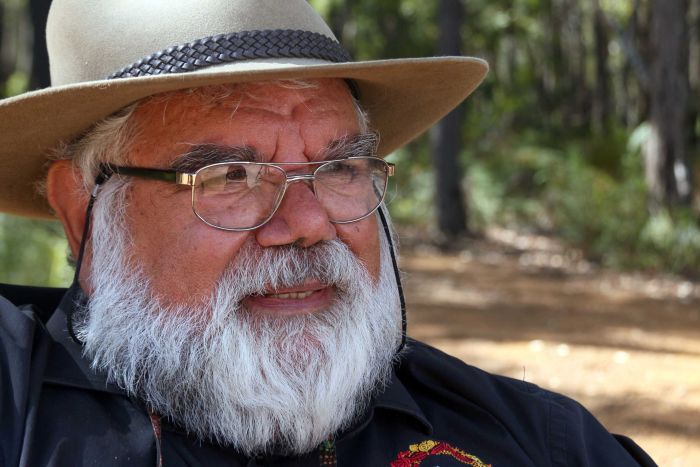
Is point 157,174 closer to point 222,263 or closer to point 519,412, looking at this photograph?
point 222,263

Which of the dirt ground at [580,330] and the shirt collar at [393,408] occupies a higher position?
the shirt collar at [393,408]

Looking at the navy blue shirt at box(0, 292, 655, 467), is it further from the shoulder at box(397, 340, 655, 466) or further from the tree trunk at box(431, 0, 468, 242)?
the tree trunk at box(431, 0, 468, 242)

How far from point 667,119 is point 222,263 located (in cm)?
1093

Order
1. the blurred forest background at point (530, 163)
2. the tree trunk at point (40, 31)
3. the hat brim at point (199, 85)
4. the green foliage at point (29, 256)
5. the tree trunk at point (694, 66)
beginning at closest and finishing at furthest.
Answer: the hat brim at point (199, 85)
the tree trunk at point (40, 31)
the green foliage at point (29, 256)
the blurred forest background at point (530, 163)
the tree trunk at point (694, 66)

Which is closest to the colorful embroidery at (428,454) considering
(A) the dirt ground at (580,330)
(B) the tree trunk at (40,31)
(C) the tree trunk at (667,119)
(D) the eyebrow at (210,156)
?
(D) the eyebrow at (210,156)

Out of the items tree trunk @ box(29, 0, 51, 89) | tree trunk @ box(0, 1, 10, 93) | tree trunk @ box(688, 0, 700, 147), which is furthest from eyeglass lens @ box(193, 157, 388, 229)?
tree trunk @ box(0, 1, 10, 93)

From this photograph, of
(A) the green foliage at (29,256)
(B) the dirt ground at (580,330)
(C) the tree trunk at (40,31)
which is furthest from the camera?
(A) the green foliage at (29,256)

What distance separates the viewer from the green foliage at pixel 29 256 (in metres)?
6.33

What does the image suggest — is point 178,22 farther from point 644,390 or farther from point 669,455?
point 644,390

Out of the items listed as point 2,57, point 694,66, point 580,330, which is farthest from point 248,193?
point 694,66

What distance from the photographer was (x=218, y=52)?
2072mm

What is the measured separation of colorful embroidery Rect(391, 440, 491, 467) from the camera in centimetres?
219

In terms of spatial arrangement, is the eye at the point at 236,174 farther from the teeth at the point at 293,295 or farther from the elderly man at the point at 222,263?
the teeth at the point at 293,295

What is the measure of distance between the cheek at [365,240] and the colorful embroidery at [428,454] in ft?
1.46
